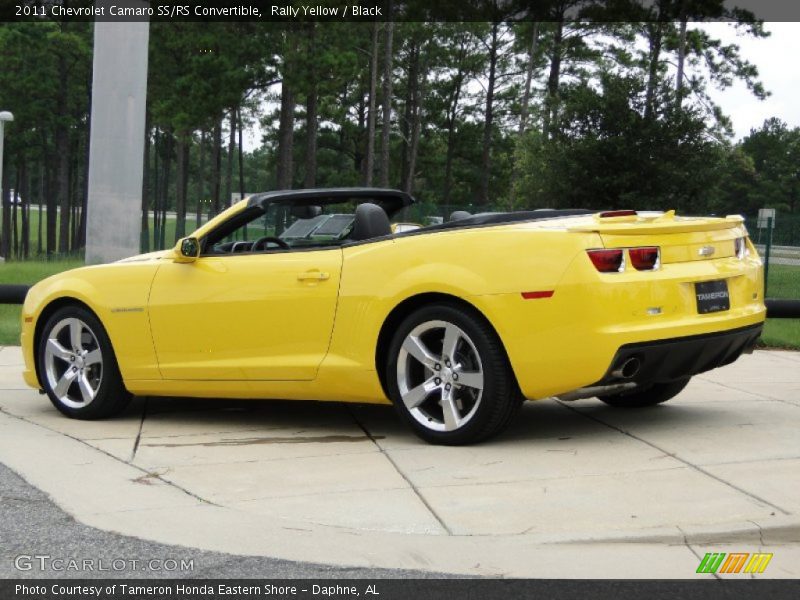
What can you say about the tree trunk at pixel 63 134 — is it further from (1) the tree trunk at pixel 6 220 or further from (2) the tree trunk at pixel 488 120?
(2) the tree trunk at pixel 488 120

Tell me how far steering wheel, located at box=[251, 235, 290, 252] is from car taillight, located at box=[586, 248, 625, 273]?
2.09 metres

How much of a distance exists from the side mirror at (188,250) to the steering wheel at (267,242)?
34 centimetres

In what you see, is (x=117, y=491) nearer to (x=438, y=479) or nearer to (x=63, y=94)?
(x=438, y=479)

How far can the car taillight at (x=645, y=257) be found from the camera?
19.7 feet

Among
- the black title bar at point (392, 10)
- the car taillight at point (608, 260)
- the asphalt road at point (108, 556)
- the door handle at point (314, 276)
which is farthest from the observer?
the black title bar at point (392, 10)

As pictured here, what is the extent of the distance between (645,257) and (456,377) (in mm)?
1156

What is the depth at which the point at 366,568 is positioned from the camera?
431 centimetres

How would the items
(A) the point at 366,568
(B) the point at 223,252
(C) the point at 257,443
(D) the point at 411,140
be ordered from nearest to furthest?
1. (A) the point at 366,568
2. (C) the point at 257,443
3. (B) the point at 223,252
4. (D) the point at 411,140

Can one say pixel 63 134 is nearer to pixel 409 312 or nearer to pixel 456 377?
pixel 409 312

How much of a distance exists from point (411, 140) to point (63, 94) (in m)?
20.1

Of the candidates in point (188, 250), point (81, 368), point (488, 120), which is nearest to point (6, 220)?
point (488, 120)

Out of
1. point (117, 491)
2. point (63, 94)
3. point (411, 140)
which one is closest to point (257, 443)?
point (117, 491)

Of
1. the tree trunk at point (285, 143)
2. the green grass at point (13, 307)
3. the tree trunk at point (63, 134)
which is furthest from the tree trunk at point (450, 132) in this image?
the green grass at point (13, 307)

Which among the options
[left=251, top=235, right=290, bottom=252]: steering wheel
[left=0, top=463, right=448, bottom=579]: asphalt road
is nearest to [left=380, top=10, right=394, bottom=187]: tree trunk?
[left=251, top=235, right=290, bottom=252]: steering wheel
